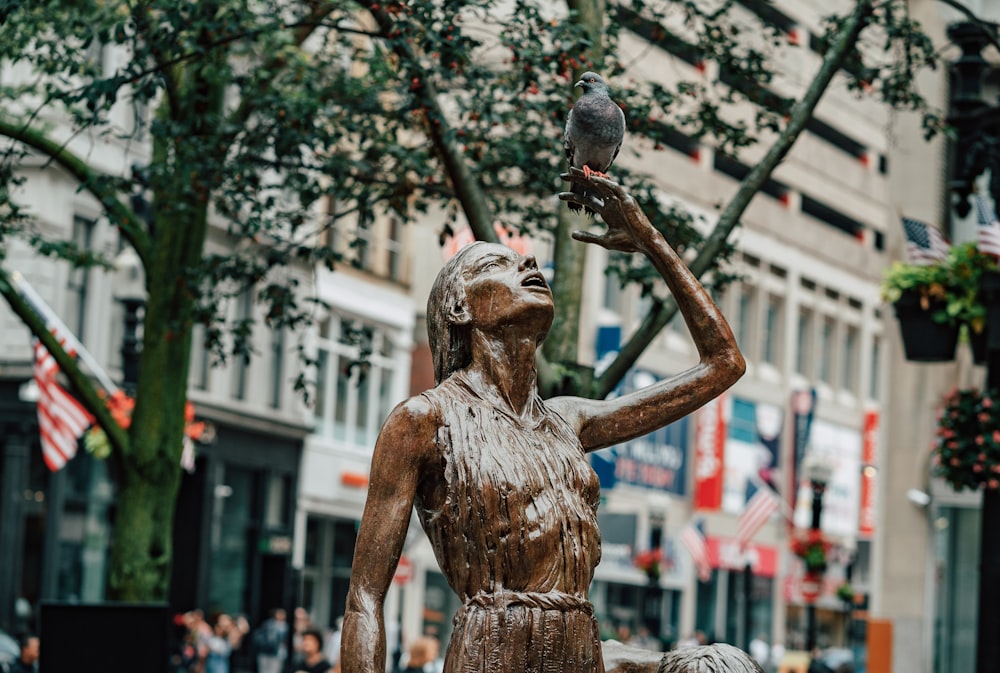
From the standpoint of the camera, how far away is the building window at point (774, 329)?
62.6 meters

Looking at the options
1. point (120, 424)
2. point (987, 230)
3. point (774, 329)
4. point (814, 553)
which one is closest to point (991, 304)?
point (987, 230)

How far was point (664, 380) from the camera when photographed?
489 cm

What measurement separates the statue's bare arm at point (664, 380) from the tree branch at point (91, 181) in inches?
433

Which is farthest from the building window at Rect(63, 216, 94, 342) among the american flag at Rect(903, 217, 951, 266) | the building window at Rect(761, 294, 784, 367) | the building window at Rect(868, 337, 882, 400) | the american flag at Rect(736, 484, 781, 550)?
the building window at Rect(868, 337, 882, 400)

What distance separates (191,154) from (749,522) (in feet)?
88.8

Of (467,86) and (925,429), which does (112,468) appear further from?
(467,86)

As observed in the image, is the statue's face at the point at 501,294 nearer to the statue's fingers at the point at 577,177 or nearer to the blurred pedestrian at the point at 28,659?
the statue's fingers at the point at 577,177

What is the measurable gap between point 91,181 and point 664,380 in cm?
1166

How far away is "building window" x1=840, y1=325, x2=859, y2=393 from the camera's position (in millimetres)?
68062

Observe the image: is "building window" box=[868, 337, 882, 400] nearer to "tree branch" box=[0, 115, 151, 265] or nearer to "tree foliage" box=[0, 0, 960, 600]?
"tree foliage" box=[0, 0, 960, 600]

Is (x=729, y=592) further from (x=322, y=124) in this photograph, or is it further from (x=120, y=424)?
(x=322, y=124)

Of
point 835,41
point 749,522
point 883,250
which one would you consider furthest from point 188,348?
point 883,250

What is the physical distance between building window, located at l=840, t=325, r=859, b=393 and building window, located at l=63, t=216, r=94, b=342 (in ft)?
124

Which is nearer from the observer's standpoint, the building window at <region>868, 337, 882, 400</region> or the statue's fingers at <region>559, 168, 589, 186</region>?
the statue's fingers at <region>559, 168, 589, 186</region>
